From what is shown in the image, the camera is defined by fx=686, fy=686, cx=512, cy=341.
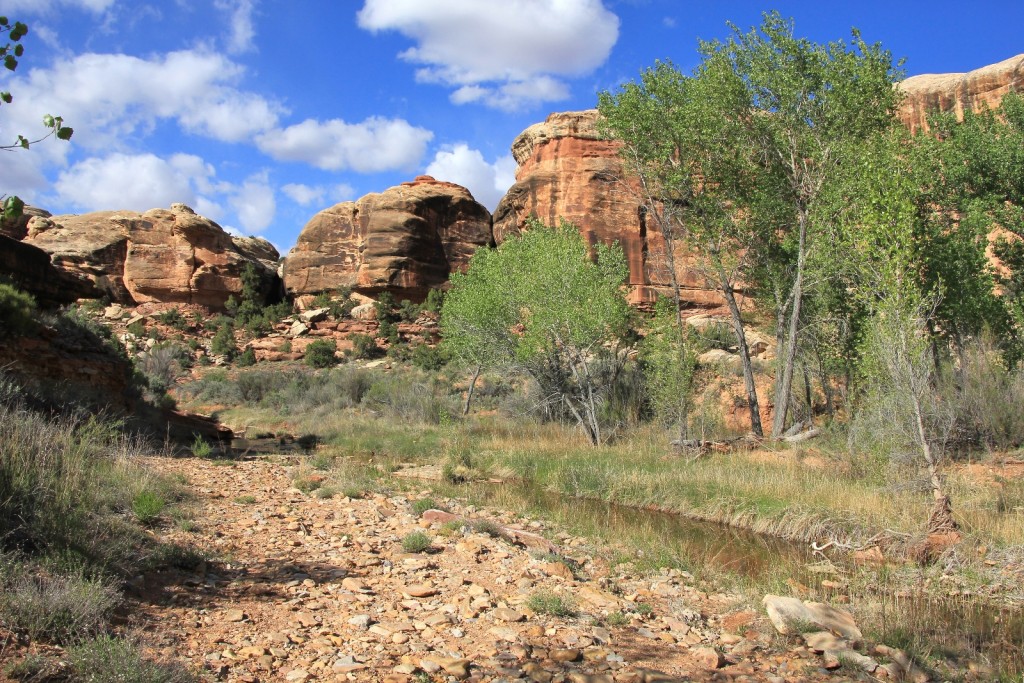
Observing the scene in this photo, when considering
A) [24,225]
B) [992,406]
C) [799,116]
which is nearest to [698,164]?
[799,116]

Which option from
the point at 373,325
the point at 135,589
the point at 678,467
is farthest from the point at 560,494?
the point at 373,325

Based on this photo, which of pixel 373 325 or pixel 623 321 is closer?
pixel 623 321

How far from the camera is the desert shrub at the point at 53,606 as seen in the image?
4.11 m

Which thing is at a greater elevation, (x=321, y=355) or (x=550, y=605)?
(x=321, y=355)

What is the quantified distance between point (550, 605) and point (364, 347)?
31.8m

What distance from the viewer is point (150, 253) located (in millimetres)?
40406

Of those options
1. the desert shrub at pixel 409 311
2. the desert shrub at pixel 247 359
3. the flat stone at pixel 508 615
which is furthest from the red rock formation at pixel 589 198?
the flat stone at pixel 508 615

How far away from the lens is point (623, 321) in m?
21.3

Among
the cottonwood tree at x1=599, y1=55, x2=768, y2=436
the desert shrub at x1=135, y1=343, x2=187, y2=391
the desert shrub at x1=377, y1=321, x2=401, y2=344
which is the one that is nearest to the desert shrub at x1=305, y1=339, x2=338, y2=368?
the desert shrub at x1=377, y1=321, x2=401, y2=344

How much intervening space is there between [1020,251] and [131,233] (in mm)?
42239

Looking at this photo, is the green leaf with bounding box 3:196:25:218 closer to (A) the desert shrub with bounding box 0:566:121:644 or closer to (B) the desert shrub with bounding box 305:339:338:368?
(A) the desert shrub with bounding box 0:566:121:644

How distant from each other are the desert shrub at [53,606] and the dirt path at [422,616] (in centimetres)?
37

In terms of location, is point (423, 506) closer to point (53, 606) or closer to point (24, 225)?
point (53, 606)

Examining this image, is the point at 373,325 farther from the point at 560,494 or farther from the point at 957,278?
the point at 957,278
